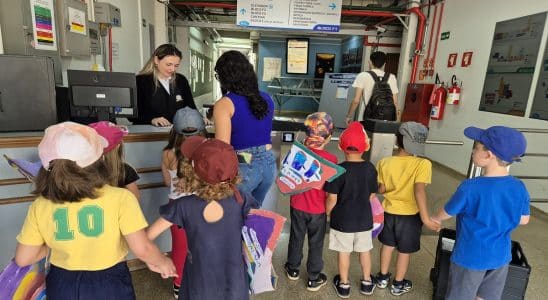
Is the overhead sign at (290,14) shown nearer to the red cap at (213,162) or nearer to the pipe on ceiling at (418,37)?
the pipe on ceiling at (418,37)

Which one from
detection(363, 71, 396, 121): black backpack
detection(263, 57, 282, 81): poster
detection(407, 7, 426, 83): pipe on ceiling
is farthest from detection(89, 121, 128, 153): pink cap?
detection(263, 57, 282, 81): poster

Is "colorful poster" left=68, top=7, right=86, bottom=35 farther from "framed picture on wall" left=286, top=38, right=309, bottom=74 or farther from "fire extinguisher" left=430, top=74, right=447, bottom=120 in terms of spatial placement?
"framed picture on wall" left=286, top=38, right=309, bottom=74

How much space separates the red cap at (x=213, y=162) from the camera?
1002 mm

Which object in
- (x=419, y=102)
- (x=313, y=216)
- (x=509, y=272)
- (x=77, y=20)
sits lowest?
(x=509, y=272)

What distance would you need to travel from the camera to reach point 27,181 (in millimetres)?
1586

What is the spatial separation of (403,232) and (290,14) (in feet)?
13.8

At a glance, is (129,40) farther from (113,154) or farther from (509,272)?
(509,272)

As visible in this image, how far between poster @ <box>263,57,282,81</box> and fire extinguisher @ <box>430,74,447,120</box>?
535cm

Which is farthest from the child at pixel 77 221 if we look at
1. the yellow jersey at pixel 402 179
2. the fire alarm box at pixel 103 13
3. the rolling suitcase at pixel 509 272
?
the fire alarm box at pixel 103 13

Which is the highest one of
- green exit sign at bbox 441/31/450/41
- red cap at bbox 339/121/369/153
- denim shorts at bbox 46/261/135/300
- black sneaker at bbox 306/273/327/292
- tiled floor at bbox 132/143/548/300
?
green exit sign at bbox 441/31/450/41

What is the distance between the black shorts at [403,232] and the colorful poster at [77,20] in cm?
274

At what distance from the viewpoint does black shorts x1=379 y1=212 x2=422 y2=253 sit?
1.77 meters

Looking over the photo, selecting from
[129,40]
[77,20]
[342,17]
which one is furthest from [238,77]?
[342,17]

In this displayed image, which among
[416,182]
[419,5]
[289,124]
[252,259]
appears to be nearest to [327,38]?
[419,5]
